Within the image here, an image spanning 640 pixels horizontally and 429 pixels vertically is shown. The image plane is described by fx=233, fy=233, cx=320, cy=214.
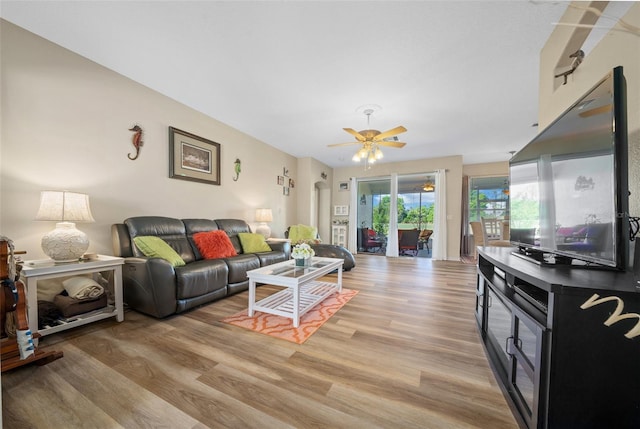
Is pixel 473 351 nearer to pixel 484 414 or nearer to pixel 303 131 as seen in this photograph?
pixel 484 414

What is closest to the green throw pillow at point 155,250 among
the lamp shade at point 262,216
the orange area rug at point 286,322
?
the orange area rug at point 286,322

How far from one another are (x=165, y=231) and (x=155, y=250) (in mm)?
581

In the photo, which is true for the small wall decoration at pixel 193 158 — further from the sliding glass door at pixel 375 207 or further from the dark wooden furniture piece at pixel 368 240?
the sliding glass door at pixel 375 207

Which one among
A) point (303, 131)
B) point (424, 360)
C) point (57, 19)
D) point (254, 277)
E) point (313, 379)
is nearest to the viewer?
point (313, 379)

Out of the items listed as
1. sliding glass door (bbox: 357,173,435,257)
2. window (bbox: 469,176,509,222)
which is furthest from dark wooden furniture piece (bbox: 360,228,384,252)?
window (bbox: 469,176,509,222)

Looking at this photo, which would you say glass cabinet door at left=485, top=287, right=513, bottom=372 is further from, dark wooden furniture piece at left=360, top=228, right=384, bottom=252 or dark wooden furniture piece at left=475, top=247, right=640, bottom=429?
dark wooden furniture piece at left=360, top=228, right=384, bottom=252

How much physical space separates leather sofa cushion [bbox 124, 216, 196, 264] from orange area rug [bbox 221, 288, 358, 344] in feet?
3.83

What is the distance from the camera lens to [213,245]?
310 centimetres

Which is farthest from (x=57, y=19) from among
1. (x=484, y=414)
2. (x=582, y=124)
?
(x=484, y=414)

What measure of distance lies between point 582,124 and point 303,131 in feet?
12.1

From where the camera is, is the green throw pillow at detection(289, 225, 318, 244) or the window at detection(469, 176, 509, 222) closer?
the green throw pillow at detection(289, 225, 318, 244)

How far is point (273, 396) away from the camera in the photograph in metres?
1.29

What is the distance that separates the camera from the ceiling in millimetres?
1805

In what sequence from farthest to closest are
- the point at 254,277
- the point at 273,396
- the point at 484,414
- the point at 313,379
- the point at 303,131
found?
the point at 303,131 < the point at 254,277 < the point at 313,379 < the point at 273,396 < the point at 484,414
